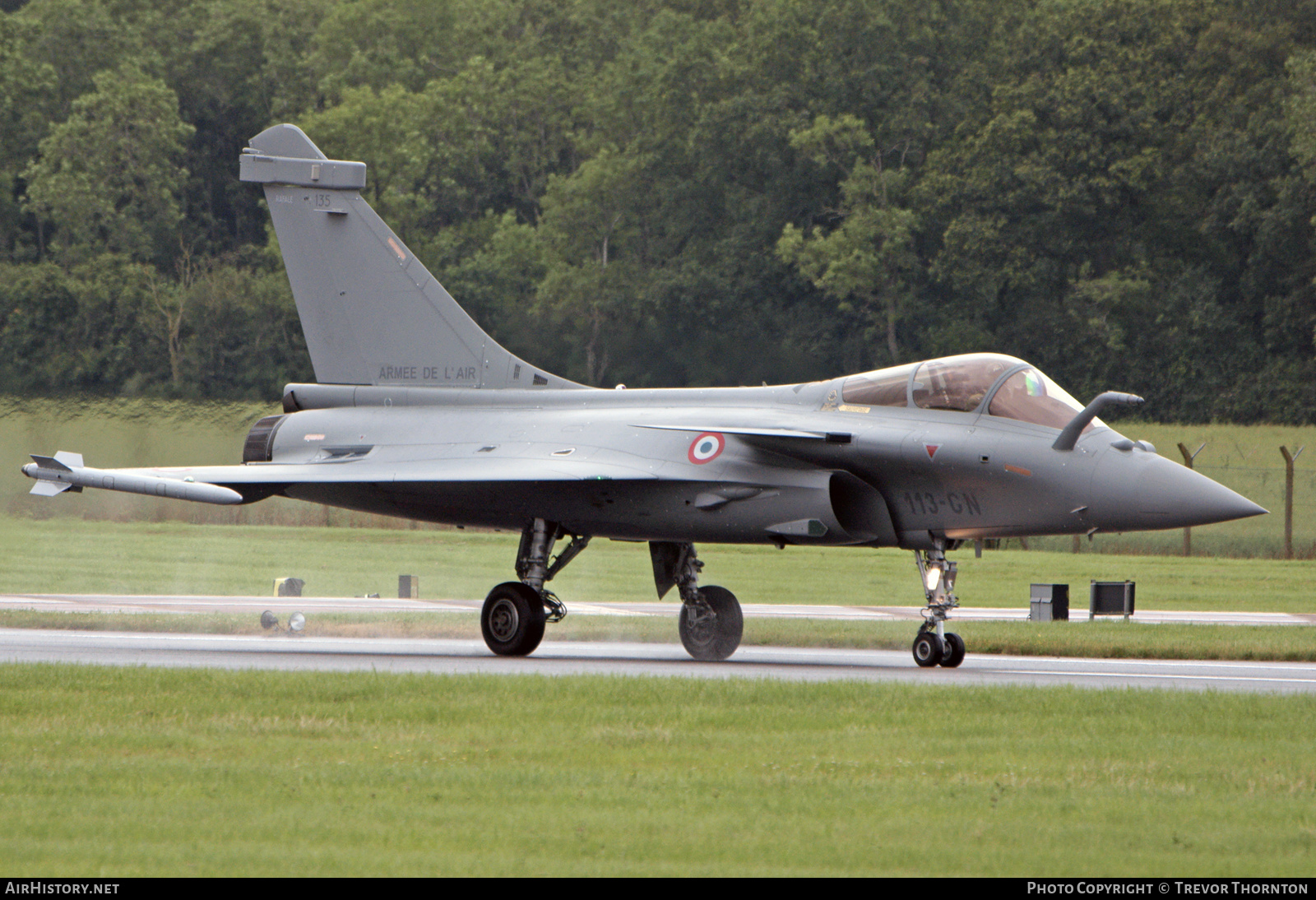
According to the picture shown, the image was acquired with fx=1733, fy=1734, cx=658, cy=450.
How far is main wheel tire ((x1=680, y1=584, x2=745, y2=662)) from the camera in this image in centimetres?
1708

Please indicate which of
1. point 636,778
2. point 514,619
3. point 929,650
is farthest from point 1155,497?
point 636,778

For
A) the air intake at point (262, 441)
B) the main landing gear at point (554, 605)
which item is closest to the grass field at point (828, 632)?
the air intake at point (262, 441)

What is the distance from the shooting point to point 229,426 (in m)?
25.9

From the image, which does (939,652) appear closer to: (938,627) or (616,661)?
(938,627)

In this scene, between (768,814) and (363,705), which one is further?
(363,705)

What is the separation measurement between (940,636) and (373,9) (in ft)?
215

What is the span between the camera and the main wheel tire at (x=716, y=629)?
17.1m

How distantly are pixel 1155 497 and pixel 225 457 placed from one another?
15679mm

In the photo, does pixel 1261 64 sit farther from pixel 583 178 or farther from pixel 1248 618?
pixel 1248 618

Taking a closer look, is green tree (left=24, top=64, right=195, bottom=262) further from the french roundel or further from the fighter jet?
the french roundel
